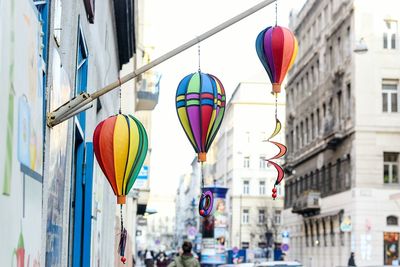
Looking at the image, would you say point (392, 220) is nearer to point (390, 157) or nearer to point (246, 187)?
point (390, 157)

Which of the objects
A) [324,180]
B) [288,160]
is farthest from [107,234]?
[288,160]

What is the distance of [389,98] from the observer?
149 feet

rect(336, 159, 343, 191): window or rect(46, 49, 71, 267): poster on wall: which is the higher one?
rect(336, 159, 343, 191): window

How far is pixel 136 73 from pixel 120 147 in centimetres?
71

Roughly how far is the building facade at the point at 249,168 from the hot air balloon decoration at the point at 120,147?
277 ft

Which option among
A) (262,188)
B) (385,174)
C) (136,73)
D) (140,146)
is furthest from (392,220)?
(262,188)

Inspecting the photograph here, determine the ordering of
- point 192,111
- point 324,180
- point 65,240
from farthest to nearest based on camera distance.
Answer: point 324,180 → point 192,111 → point 65,240

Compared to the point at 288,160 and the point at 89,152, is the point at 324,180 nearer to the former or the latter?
the point at 288,160

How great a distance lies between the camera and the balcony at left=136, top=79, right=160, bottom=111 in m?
37.2

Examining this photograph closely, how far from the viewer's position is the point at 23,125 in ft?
14.6

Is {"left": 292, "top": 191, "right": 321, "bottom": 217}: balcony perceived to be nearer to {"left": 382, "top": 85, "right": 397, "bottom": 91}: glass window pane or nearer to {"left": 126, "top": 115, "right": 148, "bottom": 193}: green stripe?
{"left": 382, "top": 85, "right": 397, "bottom": 91}: glass window pane

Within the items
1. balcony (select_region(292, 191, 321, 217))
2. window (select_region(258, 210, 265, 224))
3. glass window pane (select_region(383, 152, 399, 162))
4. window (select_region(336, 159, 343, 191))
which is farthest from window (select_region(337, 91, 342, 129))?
window (select_region(258, 210, 265, 224))

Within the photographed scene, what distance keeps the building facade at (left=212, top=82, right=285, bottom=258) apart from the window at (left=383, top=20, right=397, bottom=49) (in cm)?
4709

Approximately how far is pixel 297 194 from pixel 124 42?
43809 millimetres
